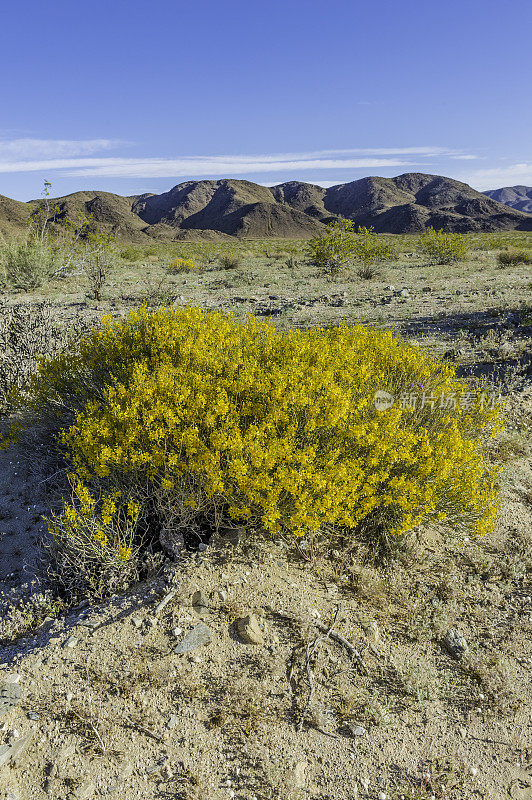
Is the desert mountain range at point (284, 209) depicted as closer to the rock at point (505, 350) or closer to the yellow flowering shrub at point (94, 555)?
the rock at point (505, 350)

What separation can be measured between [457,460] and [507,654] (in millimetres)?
1317

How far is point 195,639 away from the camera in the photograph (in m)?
2.85

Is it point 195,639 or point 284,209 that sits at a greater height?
point 284,209

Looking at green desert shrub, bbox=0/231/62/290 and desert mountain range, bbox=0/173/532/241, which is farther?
desert mountain range, bbox=0/173/532/241

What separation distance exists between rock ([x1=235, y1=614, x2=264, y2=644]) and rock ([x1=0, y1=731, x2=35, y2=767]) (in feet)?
4.09

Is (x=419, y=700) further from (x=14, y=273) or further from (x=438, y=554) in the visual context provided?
(x=14, y=273)

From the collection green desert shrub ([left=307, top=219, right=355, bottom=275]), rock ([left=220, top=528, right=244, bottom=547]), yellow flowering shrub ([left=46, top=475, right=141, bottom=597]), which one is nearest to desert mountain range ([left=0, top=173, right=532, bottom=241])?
green desert shrub ([left=307, top=219, right=355, bottom=275])

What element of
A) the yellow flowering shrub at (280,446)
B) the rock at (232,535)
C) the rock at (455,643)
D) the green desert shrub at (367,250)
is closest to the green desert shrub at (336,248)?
the green desert shrub at (367,250)

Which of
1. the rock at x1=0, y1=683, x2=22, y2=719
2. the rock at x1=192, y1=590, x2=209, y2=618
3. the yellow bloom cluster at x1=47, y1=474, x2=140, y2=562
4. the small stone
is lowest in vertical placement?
the rock at x1=0, y1=683, x2=22, y2=719

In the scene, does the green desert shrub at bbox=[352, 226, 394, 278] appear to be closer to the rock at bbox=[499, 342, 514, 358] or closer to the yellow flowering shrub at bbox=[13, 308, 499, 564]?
the rock at bbox=[499, 342, 514, 358]

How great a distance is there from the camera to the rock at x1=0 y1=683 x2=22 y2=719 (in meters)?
2.50

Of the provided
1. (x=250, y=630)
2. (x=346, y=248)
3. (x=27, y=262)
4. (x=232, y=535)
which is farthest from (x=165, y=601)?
(x=346, y=248)

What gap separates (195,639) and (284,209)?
103 metres

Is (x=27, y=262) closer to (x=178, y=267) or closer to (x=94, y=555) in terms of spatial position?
(x=178, y=267)
